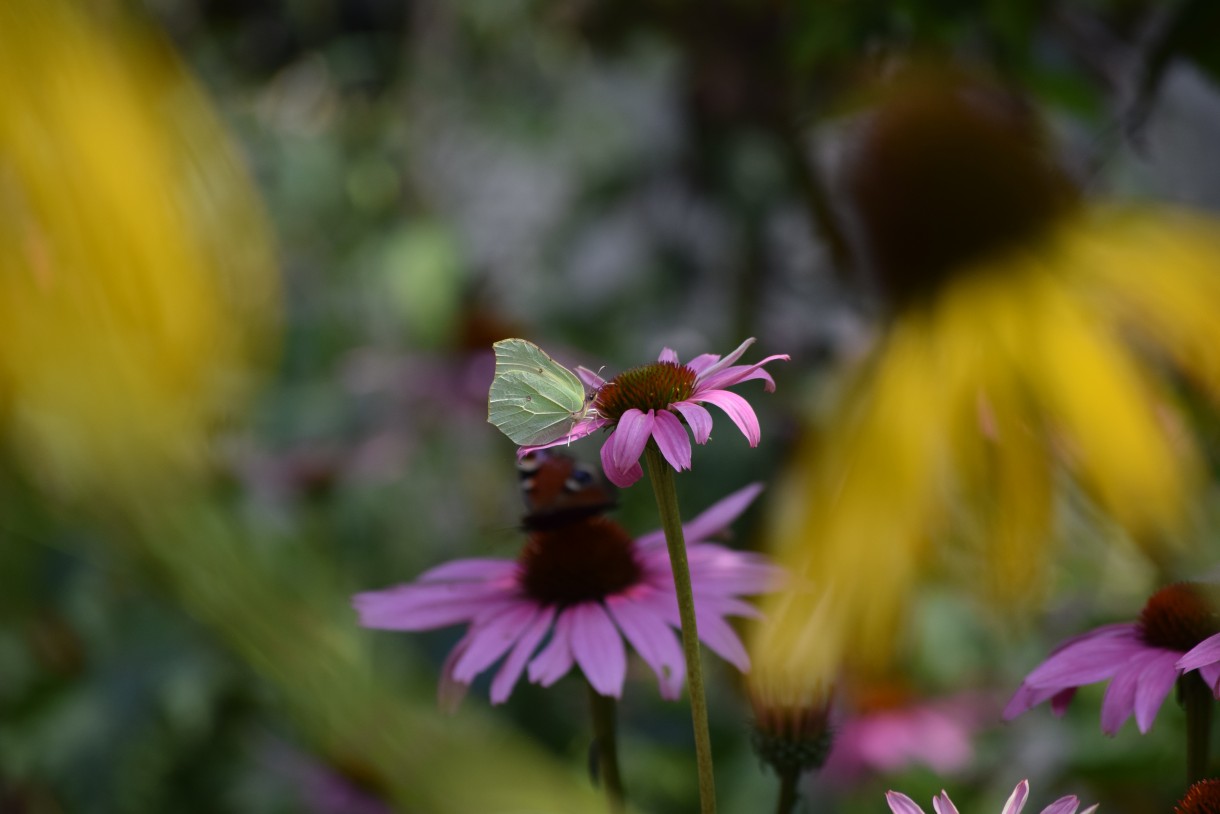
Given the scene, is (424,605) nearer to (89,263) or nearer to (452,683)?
(452,683)

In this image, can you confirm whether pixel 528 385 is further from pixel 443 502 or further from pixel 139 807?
pixel 443 502

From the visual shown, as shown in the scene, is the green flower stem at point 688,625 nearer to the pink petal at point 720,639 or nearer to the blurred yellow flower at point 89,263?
the pink petal at point 720,639

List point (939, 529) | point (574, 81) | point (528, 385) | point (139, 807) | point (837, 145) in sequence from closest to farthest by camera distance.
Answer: point (528, 385) < point (939, 529) < point (837, 145) < point (139, 807) < point (574, 81)

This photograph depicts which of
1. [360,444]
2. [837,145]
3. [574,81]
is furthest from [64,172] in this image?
[574,81]

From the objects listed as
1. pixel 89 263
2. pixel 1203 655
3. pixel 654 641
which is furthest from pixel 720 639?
pixel 89 263

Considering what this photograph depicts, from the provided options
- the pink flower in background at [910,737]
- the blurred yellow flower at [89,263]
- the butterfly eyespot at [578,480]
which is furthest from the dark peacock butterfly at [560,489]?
the pink flower in background at [910,737]

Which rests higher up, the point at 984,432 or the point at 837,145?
the point at 837,145

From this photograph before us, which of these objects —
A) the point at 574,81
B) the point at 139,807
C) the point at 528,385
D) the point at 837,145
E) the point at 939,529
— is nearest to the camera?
the point at 528,385
